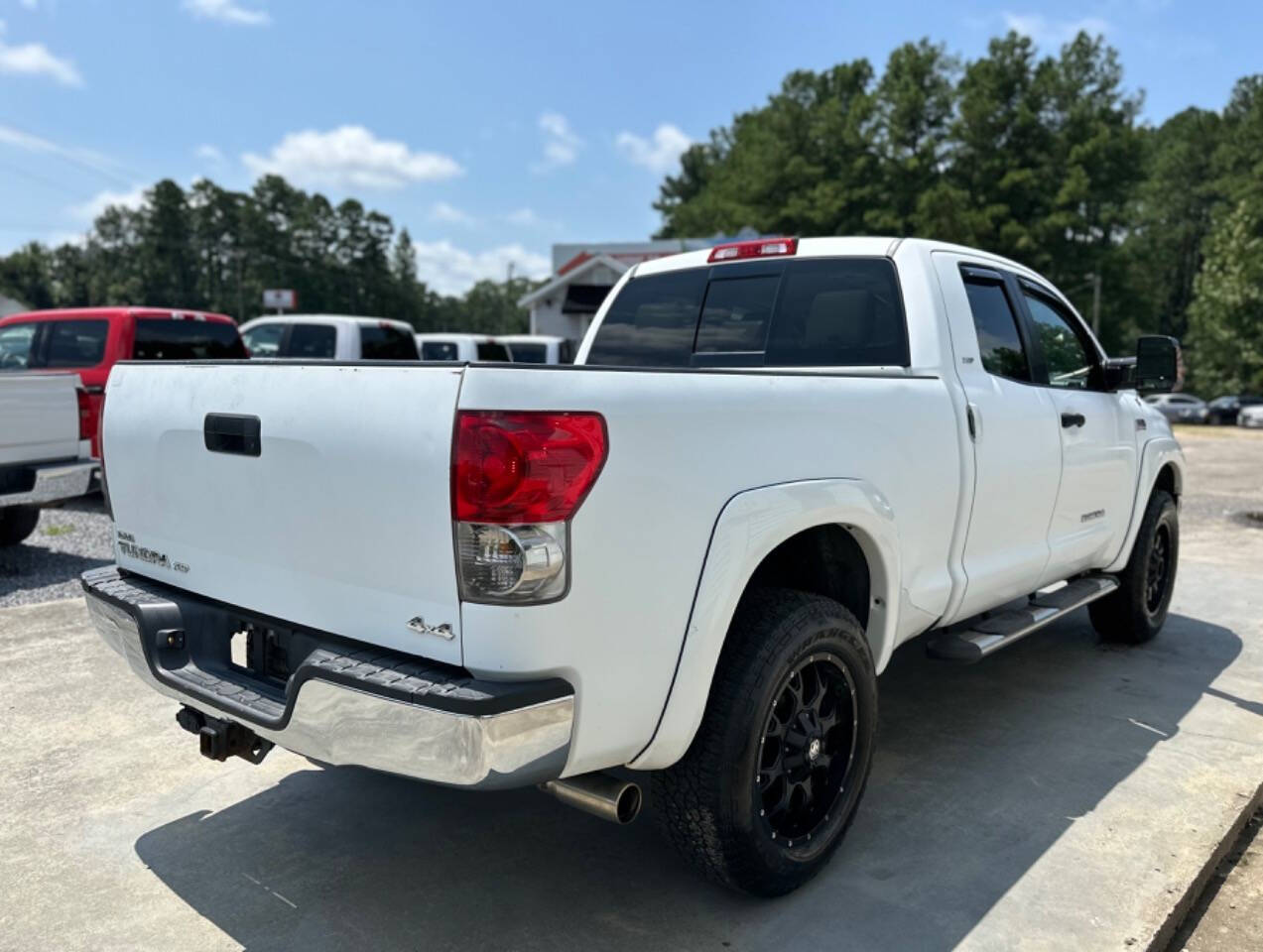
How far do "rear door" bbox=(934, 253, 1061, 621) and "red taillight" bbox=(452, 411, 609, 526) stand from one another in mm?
2024

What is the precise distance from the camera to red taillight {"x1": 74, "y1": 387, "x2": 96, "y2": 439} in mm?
7527

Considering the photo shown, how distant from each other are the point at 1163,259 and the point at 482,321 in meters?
92.3

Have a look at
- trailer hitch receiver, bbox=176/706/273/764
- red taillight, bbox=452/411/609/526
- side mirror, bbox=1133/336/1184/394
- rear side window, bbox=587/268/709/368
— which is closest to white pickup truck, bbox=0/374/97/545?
rear side window, bbox=587/268/709/368

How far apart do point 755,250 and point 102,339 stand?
8.01m

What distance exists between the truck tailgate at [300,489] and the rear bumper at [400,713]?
0.27 feet

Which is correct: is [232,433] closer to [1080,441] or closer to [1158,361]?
[1080,441]

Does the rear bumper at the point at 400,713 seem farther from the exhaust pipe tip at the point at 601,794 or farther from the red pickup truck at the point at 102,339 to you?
the red pickup truck at the point at 102,339

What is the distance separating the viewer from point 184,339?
1013 centimetres

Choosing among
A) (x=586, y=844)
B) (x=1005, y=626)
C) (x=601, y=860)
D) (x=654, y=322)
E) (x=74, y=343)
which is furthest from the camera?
(x=74, y=343)

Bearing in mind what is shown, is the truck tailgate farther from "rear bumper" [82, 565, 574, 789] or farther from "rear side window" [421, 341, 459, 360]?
"rear side window" [421, 341, 459, 360]

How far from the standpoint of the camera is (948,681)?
4.96 meters

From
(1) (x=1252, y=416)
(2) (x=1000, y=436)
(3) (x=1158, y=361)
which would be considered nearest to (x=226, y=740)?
(2) (x=1000, y=436)

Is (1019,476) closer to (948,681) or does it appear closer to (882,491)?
(882,491)

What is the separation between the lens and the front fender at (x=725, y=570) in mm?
2473
